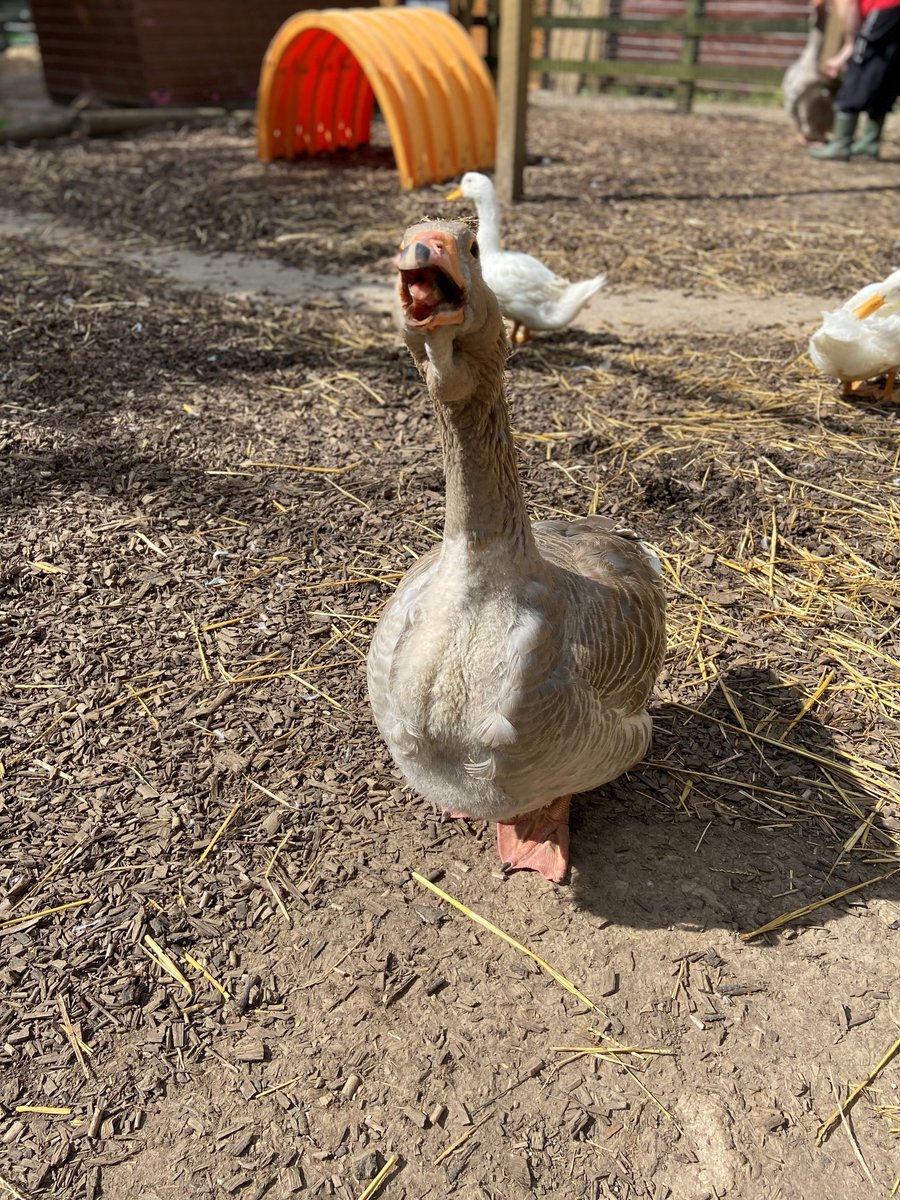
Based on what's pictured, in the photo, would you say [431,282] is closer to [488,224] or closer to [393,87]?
[488,224]

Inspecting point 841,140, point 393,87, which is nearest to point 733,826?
point 393,87

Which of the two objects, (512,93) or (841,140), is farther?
(841,140)

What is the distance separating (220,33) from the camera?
1288 centimetres

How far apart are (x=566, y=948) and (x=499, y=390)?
153 cm

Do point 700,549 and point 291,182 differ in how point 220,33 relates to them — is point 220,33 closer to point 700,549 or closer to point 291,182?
point 291,182

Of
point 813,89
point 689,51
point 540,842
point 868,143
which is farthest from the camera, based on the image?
point 689,51

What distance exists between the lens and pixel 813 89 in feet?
36.5

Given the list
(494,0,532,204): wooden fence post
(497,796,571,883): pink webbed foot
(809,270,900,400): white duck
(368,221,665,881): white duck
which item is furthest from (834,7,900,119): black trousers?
(497,796,571,883): pink webbed foot

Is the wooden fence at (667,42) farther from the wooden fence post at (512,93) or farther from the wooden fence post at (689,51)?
the wooden fence post at (512,93)

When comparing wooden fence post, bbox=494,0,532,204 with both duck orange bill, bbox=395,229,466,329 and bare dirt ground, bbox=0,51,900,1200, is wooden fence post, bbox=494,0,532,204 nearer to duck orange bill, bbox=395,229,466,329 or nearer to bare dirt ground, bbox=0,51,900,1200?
bare dirt ground, bbox=0,51,900,1200

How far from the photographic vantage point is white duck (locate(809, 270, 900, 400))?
15.7ft

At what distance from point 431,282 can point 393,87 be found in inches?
308

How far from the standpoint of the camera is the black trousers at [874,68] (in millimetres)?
9695

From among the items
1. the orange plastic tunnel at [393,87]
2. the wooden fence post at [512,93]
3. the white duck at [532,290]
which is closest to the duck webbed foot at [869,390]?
the white duck at [532,290]
